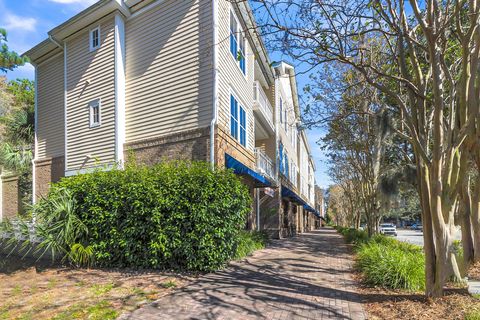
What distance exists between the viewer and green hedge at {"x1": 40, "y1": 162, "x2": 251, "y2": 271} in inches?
358

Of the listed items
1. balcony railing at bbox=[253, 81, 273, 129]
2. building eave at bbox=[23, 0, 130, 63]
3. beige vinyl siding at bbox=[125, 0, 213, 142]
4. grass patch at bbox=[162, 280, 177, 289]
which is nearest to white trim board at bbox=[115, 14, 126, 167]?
beige vinyl siding at bbox=[125, 0, 213, 142]

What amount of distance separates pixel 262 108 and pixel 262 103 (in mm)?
381

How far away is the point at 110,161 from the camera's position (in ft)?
45.5

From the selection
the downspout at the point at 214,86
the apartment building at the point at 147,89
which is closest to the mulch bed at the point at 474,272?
the apartment building at the point at 147,89

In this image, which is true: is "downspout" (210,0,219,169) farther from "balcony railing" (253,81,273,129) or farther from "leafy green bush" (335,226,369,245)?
"leafy green bush" (335,226,369,245)

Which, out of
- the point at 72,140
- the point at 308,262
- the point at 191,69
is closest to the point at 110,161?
the point at 72,140

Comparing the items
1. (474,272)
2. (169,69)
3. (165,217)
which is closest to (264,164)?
(169,69)

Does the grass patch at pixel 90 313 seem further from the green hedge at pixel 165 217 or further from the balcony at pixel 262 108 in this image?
the balcony at pixel 262 108

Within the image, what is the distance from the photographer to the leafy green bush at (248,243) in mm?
11076

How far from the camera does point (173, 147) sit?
12.5 m

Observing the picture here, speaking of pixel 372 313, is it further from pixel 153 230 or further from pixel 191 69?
pixel 191 69

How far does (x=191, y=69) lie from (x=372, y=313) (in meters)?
9.25

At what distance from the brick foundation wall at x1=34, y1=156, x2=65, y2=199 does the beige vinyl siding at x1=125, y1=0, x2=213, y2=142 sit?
4.80m

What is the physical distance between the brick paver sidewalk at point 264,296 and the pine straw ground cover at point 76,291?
1.53 feet
